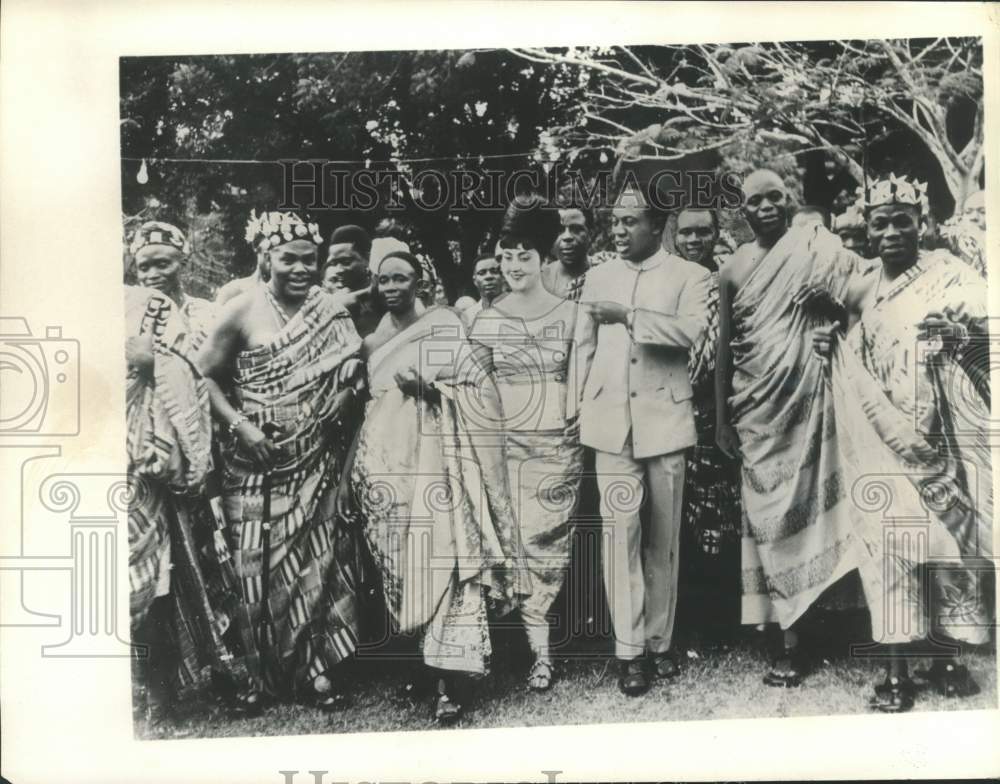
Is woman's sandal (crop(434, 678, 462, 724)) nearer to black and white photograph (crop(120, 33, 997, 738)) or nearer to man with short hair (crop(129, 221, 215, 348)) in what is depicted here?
black and white photograph (crop(120, 33, 997, 738))

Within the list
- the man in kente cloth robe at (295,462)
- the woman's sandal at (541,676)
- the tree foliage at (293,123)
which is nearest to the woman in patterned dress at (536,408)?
the woman's sandal at (541,676)

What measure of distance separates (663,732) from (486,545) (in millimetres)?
933

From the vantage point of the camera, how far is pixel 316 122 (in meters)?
3.69

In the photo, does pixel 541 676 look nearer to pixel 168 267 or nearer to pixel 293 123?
pixel 168 267

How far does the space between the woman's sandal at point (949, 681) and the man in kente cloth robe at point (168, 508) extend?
255 cm

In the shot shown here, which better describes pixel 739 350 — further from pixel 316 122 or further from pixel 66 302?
pixel 66 302

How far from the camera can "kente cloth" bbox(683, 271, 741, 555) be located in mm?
3746

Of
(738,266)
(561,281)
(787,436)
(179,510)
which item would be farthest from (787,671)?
(179,510)

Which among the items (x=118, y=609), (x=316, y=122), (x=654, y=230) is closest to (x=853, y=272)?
(x=654, y=230)

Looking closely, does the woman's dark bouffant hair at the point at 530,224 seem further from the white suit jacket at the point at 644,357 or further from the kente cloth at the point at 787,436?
the kente cloth at the point at 787,436

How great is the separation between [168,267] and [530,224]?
51.6 inches

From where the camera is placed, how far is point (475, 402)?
3729mm

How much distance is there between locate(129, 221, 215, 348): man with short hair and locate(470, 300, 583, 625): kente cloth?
992 millimetres

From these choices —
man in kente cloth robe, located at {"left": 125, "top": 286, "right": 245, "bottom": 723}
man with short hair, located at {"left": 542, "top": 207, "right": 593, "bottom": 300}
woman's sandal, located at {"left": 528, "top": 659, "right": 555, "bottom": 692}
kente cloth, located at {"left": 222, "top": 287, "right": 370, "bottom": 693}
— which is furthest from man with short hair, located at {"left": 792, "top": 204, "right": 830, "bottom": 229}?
man in kente cloth robe, located at {"left": 125, "top": 286, "right": 245, "bottom": 723}
